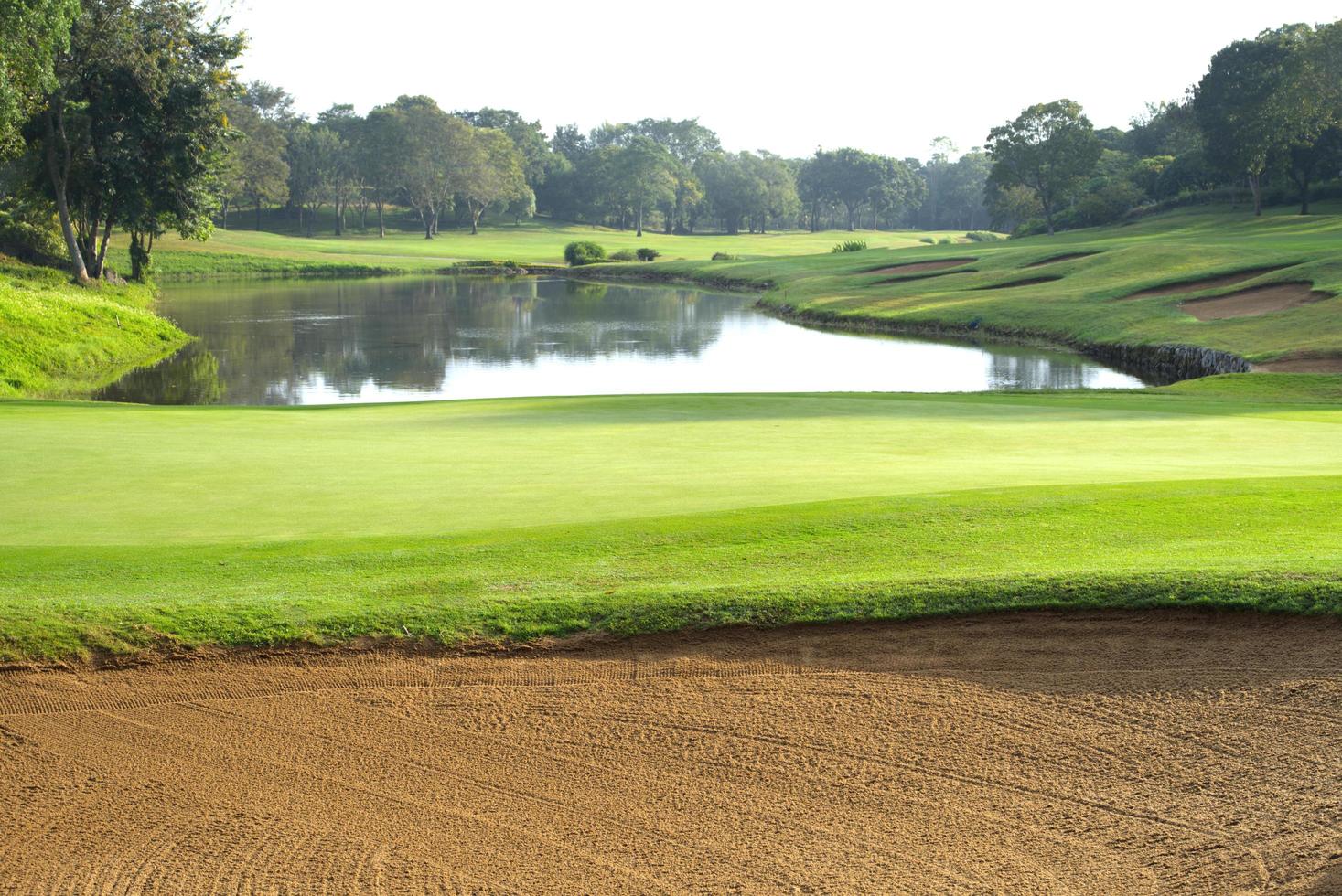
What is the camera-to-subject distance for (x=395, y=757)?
686cm

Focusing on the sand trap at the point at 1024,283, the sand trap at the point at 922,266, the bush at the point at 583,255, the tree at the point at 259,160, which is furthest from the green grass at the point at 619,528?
the tree at the point at 259,160

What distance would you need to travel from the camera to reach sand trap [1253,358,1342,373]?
32938mm

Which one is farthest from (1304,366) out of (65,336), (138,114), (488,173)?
(488,173)

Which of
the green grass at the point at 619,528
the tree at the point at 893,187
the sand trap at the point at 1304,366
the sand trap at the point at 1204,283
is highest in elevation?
the tree at the point at 893,187

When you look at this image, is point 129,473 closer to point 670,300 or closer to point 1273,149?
point 670,300

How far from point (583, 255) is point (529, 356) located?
2379 inches

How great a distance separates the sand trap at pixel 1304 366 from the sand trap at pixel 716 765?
28241mm

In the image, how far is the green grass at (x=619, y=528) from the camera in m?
8.52

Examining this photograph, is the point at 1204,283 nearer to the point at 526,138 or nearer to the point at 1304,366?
the point at 1304,366

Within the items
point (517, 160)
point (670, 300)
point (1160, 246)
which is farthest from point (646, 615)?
point (517, 160)

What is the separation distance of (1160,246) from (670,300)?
2791 centimetres

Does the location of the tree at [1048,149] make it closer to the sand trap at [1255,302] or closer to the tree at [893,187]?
the sand trap at [1255,302]

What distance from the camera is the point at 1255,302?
148 ft

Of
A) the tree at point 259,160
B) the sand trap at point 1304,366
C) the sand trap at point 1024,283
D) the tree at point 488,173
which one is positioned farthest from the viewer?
the tree at point 488,173
